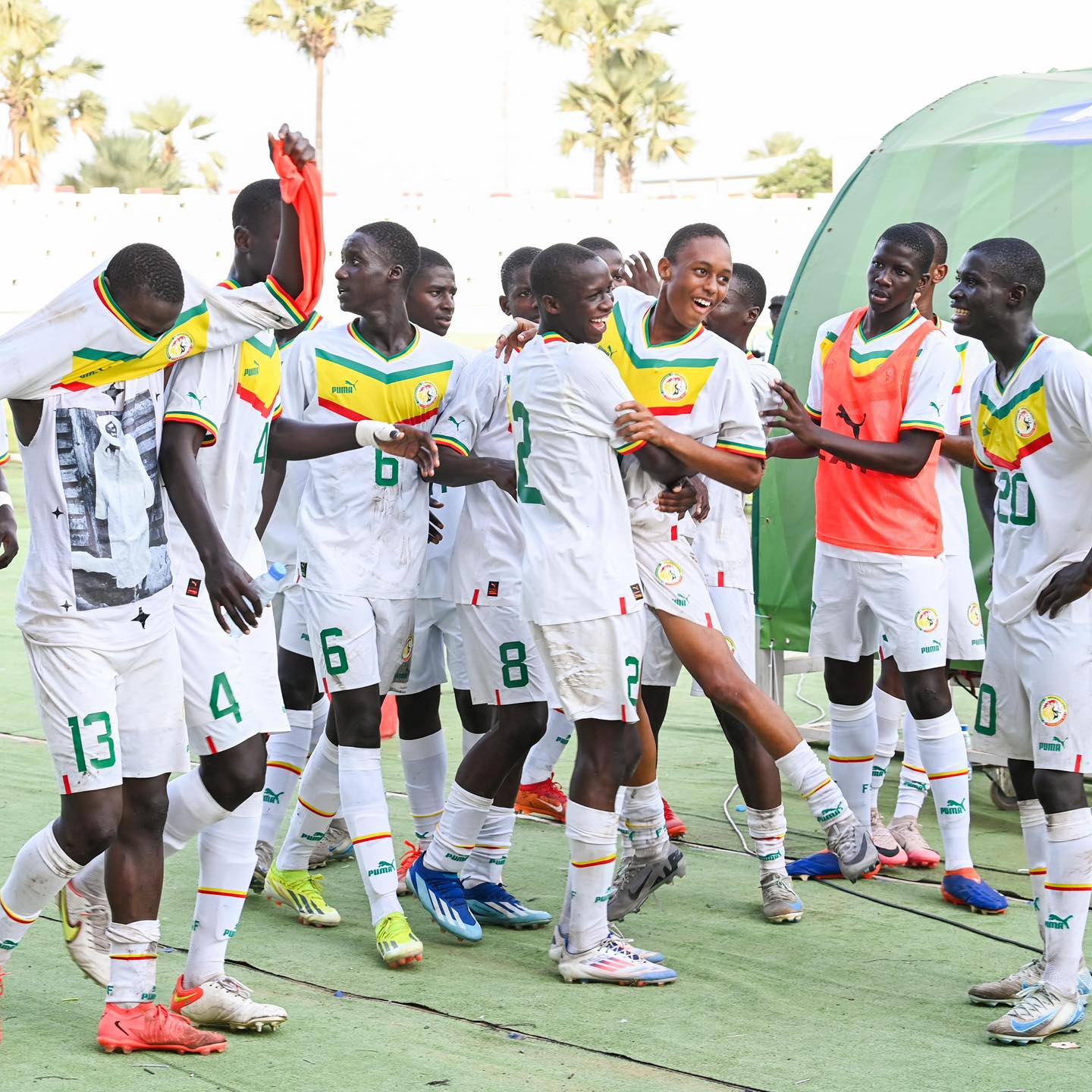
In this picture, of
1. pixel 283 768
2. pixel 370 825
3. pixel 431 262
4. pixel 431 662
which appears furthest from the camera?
pixel 431 262

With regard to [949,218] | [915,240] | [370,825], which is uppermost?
[949,218]

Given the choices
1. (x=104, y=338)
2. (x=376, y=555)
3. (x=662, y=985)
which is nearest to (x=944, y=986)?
(x=662, y=985)

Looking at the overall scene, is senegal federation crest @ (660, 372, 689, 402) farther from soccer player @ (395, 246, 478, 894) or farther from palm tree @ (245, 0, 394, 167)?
palm tree @ (245, 0, 394, 167)

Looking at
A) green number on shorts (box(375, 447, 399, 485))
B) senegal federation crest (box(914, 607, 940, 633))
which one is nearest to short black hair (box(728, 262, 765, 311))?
senegal federation crest (box(914, 607, 940, 633))

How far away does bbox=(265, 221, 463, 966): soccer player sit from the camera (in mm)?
5359

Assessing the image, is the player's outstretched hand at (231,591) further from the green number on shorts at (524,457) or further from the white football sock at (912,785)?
the white football sock at (912,785)

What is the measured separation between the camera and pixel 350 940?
548 centimetres

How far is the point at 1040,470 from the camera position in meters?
4.78

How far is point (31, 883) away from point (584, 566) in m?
1.84

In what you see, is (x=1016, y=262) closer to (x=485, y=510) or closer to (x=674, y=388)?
(x=674, y=388)

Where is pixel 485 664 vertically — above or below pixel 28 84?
below

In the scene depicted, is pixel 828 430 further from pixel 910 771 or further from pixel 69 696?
pixel 69 696

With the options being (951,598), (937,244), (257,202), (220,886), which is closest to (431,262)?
(257,202)

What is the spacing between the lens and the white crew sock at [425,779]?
6.15 meters
